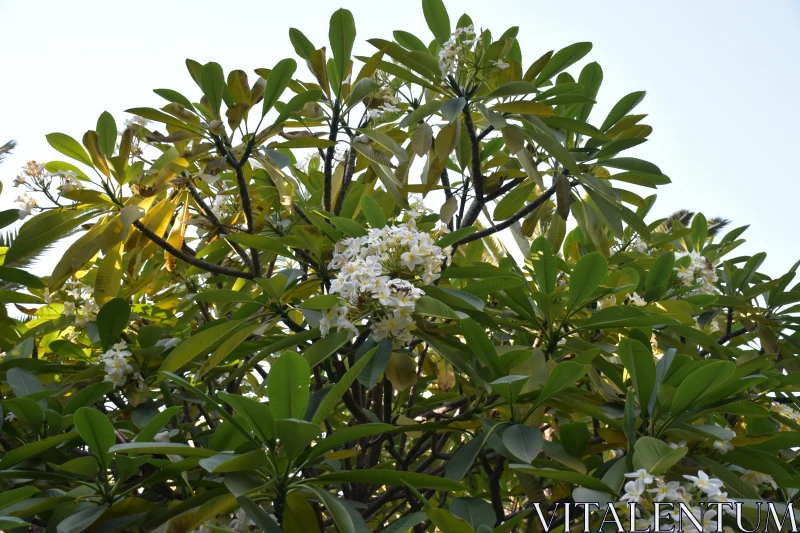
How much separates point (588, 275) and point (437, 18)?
2.94 feet

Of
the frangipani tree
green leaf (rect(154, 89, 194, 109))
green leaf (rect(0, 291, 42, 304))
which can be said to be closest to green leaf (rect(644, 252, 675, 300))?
the frangipani tree

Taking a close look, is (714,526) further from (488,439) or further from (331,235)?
(331,235)

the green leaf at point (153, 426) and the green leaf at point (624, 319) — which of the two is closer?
the green leaf at point (153, 426)

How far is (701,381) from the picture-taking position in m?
1.19

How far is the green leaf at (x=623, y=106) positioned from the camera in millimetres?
1925

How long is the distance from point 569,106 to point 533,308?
77cm

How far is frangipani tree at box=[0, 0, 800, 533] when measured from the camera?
1.17m

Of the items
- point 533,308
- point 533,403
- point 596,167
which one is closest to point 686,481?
point 533,403

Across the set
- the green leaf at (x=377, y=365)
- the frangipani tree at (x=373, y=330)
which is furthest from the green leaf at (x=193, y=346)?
the green leaf at (x=377, y=365)

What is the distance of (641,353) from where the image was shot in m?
1.29

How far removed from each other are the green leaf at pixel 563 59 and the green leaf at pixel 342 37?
1.76ft

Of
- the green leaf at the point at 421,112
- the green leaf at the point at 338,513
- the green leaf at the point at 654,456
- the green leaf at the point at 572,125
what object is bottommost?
the green leaf at the point at 338,513

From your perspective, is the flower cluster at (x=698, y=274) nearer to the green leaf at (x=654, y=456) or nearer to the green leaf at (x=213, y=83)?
the green leaf at (x=654, y=456)

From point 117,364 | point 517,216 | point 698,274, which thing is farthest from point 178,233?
point 698,274
